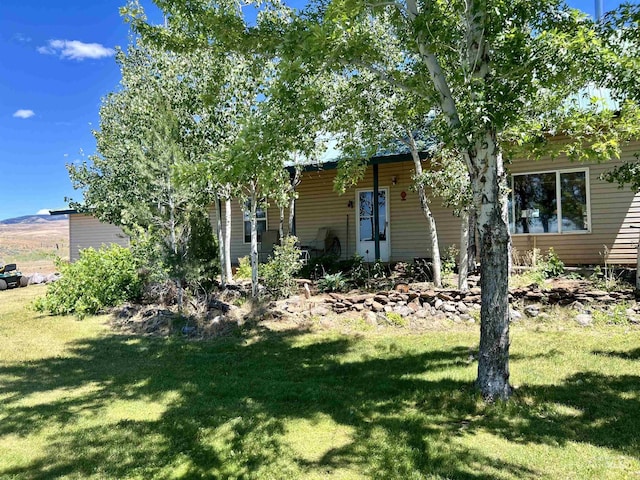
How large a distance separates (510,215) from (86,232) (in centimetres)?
1936

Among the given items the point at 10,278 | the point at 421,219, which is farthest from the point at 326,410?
the point at 10,278

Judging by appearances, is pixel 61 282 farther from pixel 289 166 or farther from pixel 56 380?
pixel 289 166

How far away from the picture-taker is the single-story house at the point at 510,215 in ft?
29.7

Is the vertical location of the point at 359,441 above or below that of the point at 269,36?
below

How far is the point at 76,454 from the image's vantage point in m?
3.29

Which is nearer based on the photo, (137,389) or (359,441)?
(359,441)

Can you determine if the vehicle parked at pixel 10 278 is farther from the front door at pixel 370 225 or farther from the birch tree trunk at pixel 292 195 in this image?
the front door at pixel 370 225

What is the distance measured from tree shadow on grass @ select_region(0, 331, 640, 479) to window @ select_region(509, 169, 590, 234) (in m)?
5.32

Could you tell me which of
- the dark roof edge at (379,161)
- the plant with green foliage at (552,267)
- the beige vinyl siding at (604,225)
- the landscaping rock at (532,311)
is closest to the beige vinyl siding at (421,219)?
the beige vinyl siding at (604,225)

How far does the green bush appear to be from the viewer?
9242 mm

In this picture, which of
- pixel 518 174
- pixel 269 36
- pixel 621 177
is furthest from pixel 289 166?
pixel 621 177

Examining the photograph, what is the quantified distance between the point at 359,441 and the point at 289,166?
943cm

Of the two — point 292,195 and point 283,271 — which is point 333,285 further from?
point 292,195

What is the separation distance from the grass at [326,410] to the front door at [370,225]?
556 centimetres
